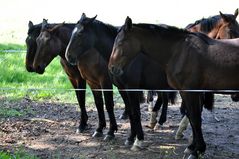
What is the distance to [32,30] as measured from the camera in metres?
8.85

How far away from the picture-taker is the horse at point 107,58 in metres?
7.24

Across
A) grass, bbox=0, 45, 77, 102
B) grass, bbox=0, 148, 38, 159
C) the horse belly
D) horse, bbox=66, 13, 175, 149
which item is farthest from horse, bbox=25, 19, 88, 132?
the horse belly

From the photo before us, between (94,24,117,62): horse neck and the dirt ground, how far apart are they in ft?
4.90

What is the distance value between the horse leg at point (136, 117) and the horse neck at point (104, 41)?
942 mm

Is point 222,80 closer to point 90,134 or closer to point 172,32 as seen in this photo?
point 172,32

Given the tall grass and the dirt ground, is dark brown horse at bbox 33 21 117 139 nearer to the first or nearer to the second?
the dirt ground

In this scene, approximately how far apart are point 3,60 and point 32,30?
611cm

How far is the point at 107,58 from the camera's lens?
7859 mm

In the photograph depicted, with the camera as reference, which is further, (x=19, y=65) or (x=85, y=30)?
(x=19, y=65)

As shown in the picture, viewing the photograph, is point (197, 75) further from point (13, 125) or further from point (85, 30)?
point (13, 125)

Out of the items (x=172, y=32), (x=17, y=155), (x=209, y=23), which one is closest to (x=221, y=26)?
(x=209, y=23)

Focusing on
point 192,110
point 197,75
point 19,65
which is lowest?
point 19,65

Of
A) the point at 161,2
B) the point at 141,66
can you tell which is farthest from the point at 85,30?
the point at 161,2

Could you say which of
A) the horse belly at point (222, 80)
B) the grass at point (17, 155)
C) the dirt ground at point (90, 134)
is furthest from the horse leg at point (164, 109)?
the grass at point (17, 155)
